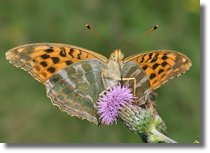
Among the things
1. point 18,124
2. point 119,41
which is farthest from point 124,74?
point 18,124

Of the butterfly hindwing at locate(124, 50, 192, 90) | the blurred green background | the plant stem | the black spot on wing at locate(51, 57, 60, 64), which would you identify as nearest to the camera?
the plant stem

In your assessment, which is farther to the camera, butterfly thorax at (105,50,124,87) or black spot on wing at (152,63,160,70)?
butterfly thorax at (105,50,124,87)

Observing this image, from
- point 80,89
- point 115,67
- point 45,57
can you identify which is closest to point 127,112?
point 115,67

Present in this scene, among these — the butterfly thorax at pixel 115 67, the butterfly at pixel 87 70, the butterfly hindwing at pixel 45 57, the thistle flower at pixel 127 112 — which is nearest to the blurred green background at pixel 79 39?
the thistle flower at pixel 127 112

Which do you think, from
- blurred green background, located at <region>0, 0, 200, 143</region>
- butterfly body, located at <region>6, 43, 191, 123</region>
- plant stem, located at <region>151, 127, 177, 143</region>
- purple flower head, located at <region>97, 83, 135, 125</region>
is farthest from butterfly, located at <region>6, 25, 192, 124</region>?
blurred green background, located at <region>0, 0, 200, 143</region>

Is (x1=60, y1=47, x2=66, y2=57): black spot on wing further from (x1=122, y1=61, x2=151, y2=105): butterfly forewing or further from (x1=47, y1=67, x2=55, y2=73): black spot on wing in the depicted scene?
(x1=122, y1=61, x2=151, y2=105): butterfly forewing

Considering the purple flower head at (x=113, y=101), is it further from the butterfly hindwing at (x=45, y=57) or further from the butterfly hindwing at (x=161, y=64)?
the butterfly hindwing at (x=45, y=57)

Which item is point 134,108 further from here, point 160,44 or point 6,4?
point 6,4
